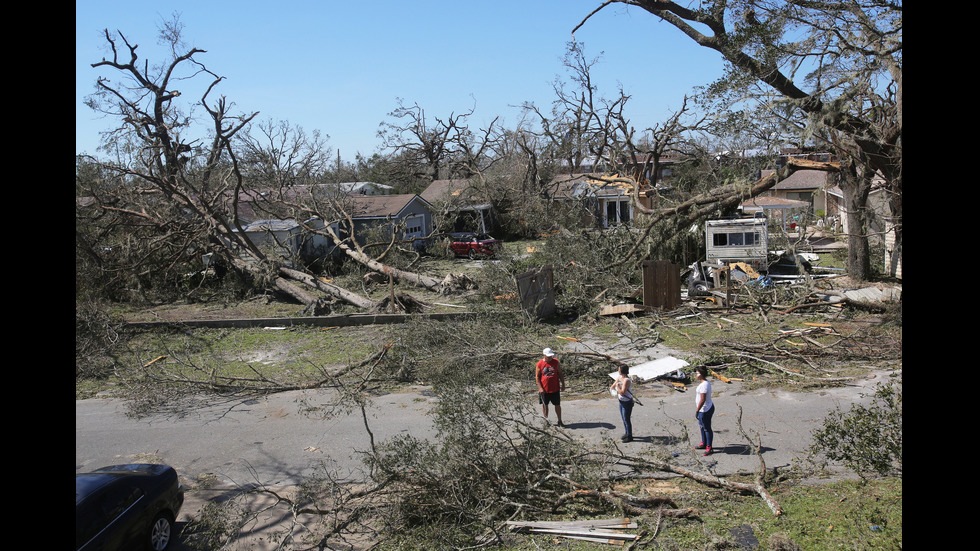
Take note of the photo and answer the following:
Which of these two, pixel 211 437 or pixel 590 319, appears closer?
pixel 211 437

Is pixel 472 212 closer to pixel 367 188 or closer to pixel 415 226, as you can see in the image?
pixel 415 226

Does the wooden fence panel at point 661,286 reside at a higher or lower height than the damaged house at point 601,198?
lower

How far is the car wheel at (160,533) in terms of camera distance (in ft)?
19.6

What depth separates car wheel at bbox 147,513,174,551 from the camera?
5984 millimetres

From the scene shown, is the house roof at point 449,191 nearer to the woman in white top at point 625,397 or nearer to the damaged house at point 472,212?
the damaged house at point 472,212

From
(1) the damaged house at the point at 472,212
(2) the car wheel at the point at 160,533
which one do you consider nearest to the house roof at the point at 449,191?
(1) the damaged house at the point at 472,212

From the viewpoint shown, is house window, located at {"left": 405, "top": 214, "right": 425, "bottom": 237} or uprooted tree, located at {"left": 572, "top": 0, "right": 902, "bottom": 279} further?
house window, located at {"left": 405, "top": 214, "right": 425, "bottom": 237}

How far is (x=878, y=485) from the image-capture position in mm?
6047

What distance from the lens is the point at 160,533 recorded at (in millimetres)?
6148

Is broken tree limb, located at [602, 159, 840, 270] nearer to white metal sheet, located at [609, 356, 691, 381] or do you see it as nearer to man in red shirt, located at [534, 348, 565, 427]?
white metal sheet, located at [609, 356, 691, 381]

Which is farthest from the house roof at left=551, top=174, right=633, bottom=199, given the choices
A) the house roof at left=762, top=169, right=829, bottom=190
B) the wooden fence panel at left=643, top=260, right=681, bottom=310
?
the house roof at left=762, top=169, right=829, bottom=190
